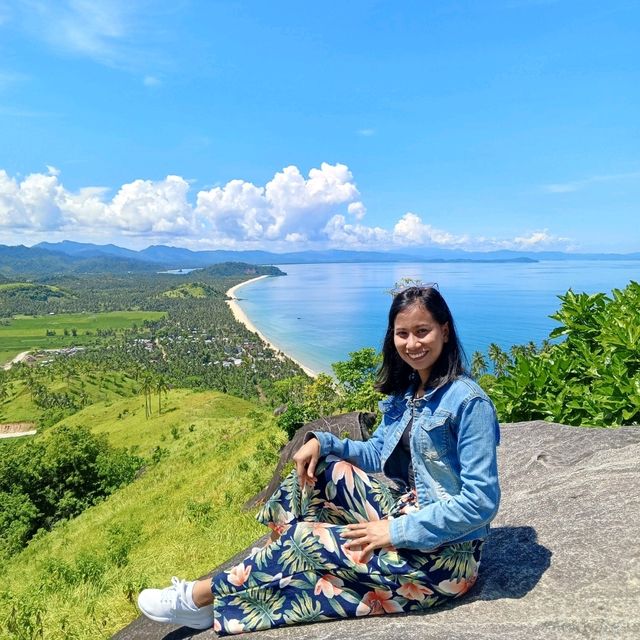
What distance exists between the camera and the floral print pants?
142 inches

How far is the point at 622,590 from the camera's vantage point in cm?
346

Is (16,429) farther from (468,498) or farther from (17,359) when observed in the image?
(468,498)

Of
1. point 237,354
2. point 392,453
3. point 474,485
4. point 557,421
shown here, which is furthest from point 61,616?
point 237,354

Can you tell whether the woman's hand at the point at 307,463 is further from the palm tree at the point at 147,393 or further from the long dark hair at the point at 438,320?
the palm tree at the point at 147,393

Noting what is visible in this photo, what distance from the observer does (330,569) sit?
12.0 feet

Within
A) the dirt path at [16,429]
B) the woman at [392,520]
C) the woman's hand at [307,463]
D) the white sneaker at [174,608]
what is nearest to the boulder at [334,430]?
the white sneaker at [174,608]

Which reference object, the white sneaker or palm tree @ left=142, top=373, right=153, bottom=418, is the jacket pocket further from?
palm tree @ left=142, top=373, right=153, bottom=418

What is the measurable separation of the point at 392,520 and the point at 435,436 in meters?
0.63

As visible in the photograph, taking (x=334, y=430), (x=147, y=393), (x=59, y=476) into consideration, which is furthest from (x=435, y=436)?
(x=147, y=393)

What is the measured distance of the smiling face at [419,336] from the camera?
12.4 ft

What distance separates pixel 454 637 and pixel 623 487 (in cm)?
241

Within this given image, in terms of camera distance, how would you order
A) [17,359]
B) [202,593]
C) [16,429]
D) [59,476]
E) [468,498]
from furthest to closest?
[17,359] < [16,429] < [59,476] < [202,593] < [468,498]

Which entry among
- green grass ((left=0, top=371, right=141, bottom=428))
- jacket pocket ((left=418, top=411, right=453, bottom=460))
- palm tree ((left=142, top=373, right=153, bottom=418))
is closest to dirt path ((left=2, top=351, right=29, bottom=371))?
green grass ((left=0, top=371, right=141, bottom=428))

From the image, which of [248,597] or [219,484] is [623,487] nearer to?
[248,597]
